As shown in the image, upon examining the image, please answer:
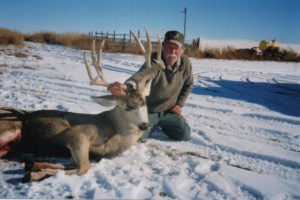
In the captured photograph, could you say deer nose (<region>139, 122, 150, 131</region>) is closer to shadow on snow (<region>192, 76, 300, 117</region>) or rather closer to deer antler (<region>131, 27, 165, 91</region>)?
deer antler (<region>131, 27, 165, 91</region>)

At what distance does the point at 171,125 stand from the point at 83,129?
4.92ft

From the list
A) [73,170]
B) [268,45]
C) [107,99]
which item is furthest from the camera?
[268,45]

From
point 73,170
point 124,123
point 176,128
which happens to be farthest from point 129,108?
point 176,128

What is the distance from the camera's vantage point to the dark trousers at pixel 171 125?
12.1 feet

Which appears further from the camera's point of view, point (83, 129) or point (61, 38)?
point (61, 38)

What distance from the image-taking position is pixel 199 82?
8.31m

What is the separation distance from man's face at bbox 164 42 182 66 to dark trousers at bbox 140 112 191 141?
86 centimetres

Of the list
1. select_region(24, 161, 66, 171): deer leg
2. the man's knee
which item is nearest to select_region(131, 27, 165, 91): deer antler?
the man's knee

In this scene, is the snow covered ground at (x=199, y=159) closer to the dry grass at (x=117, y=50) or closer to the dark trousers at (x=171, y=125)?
the dark trousers at (x=171, y=125)

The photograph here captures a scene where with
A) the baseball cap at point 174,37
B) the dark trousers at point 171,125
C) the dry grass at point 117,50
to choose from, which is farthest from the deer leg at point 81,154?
the dry grass at point 117,50

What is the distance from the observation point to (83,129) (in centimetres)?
284

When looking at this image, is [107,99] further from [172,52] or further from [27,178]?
[172,52]

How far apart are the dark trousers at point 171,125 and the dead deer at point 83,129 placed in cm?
74

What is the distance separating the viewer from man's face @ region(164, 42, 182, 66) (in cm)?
378
